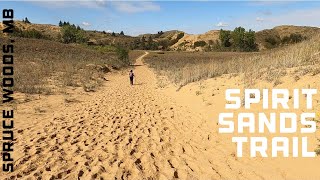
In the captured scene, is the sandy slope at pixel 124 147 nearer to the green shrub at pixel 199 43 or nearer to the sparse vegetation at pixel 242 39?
the sparse vegetation at pixel 242 39

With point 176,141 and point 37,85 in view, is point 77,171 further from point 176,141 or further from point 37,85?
point 37,85

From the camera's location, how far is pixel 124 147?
283 inches

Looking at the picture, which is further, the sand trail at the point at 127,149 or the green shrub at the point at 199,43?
the green shrub at the point at 199,43

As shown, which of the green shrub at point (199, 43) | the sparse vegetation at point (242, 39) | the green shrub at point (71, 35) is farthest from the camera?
the green shrub at point (199, 43)

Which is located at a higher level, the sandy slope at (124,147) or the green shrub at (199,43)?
the green shrub at (199,43)

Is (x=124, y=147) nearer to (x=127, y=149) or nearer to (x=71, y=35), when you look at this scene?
(x=127, y=149)

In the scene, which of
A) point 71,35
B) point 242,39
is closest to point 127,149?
point 242,39

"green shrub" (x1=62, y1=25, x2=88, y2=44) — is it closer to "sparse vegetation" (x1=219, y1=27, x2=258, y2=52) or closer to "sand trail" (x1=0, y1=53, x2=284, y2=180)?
"sparse vegetation" (x1=219, y1=27, x2=258, y2=52)

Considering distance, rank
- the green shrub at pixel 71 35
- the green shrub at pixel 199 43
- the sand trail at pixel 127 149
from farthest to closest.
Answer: the green shrub at pixel 199 43 → the green shrub at pixel 71 35 → the sand trail at pixel 127 149

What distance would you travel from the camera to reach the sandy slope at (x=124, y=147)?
5805 millimetres

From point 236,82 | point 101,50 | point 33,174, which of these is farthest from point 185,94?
point 101,50

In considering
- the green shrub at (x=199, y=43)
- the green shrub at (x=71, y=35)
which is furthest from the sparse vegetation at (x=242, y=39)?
the green shrub at (x=71, y=35)

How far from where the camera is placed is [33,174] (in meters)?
5.55

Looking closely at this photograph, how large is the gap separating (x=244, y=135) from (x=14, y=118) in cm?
706
